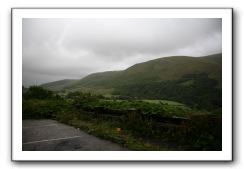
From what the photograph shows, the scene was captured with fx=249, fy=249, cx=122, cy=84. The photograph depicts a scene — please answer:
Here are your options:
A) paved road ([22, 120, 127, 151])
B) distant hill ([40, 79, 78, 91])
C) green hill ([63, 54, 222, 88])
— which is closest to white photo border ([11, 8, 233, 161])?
paved road ([22, 120, 127, 151])

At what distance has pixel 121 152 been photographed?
4242mm

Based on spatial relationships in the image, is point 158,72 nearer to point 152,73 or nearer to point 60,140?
point 152,73

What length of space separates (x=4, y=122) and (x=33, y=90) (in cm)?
87

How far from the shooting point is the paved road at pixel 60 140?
14.3 ft

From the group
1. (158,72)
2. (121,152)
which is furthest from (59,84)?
(158,72)

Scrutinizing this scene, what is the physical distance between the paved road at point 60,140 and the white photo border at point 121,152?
9cm

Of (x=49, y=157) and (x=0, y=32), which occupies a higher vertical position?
(x=0, y=32)

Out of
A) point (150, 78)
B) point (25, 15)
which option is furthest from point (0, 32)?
point (150, 78)

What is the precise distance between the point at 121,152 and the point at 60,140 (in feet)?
4.02

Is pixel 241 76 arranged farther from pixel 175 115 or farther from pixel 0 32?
pixel 0 32

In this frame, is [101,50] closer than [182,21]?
No

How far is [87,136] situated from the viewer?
16.1ft

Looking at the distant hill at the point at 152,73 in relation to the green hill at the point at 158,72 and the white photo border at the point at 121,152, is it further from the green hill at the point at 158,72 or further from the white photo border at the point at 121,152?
the white photo border at the point at 121,152

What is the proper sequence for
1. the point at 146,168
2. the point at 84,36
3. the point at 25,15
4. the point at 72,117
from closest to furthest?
the point at 146,168 < the point at 25,15 < the point at 84,36 < the point at 72,117
